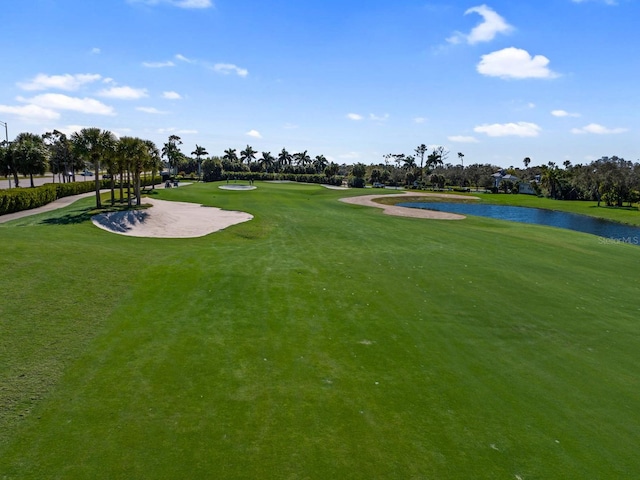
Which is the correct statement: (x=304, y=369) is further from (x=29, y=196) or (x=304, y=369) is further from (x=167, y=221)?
(x=29, y=196)

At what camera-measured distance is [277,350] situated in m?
12.7

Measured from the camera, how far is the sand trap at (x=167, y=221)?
104 feet

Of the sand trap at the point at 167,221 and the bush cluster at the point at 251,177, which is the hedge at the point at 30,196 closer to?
the sand trap at the point at 167,221

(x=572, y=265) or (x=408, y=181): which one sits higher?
(x=408, y=181)

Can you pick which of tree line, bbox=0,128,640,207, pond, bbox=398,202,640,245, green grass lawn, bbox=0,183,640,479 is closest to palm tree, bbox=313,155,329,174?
tree line, bbox=0,128,640,207

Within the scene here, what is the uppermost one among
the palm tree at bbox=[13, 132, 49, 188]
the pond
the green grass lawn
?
the palm tree at bbox=[13, 132, 49, 188]

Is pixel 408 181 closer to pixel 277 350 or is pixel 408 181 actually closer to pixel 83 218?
pixel 83 218

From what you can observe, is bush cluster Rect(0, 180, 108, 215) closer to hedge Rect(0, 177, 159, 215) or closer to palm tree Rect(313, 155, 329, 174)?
hedge Rect(0, 177, 159, 215)

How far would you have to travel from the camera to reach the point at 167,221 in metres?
36.3

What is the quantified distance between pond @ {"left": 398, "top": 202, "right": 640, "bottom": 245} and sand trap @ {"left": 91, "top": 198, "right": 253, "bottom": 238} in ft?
137

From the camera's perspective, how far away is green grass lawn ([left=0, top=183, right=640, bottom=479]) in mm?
8156

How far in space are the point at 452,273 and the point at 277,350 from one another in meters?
14.5

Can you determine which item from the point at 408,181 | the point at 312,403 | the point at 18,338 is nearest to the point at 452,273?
the point at 312,403

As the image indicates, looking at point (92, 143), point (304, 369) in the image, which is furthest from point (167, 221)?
point (304, 369)
